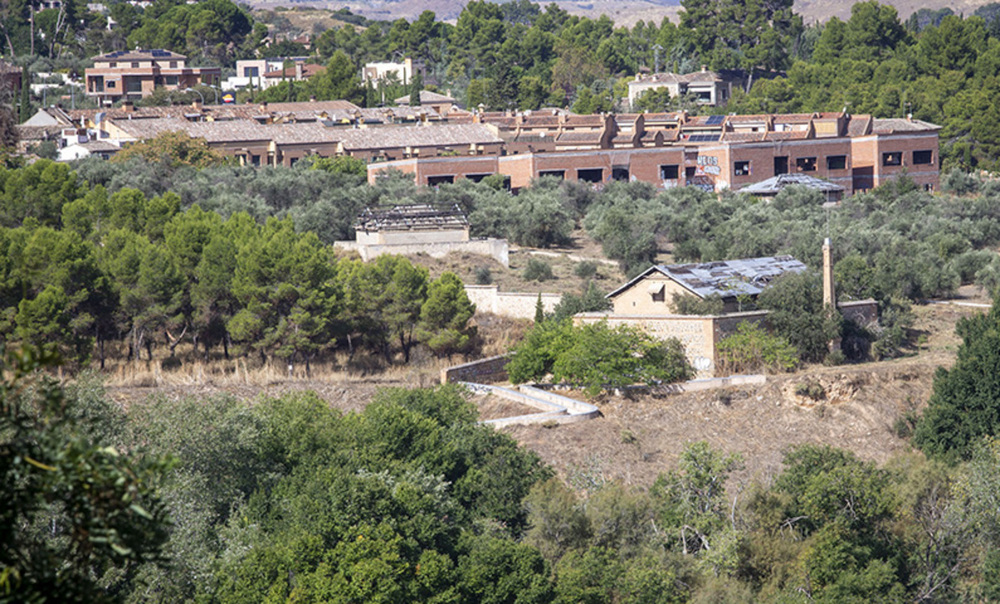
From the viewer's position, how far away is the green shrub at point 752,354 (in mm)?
32938

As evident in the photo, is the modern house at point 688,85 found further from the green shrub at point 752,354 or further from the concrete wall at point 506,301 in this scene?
the green shrub at point 752,354

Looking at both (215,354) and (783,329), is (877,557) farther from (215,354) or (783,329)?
(215,354)

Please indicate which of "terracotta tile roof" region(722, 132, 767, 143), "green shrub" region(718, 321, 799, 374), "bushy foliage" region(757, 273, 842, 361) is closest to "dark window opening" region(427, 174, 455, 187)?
"terracotta tile roof" region(722, 132, 767, 143)

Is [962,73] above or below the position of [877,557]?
above

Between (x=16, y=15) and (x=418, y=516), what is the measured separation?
346 feet

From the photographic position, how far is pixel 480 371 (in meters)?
34.2

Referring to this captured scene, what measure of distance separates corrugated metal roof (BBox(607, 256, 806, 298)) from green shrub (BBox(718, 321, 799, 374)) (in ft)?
6.60

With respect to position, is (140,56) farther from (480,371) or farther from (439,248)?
(480,371)

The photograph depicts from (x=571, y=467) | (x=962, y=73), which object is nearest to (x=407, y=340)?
(x=571, y=467)

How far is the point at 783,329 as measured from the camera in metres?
33.9

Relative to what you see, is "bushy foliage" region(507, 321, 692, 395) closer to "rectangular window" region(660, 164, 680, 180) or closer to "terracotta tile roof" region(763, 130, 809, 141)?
"rectangular window" region(660, 164, 680, 180)

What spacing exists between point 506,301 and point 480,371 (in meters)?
5.56

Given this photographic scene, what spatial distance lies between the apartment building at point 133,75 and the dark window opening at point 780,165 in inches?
1939

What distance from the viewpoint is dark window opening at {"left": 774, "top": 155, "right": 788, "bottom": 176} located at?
223 feet
